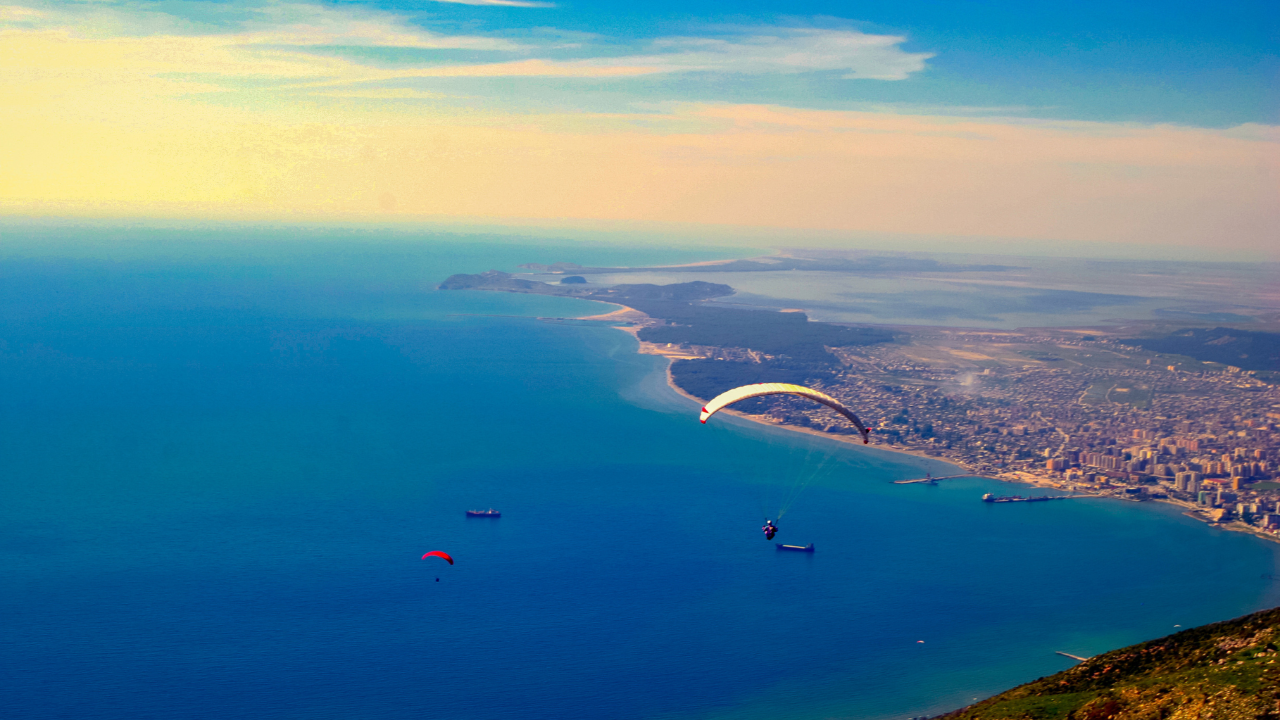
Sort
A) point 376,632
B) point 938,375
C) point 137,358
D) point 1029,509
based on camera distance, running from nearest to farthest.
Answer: point 376,632
point 1029,509
point 938,375
point 137,358

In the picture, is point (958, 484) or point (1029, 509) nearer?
point (1029, 509)

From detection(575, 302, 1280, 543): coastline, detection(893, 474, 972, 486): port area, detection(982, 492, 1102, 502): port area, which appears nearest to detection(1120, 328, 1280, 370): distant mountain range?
detection(575, 302, 1280, 543): coastline

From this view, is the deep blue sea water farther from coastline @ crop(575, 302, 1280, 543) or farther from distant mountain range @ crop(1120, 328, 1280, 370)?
distant mountain range @ crop(1120, 328, 1280, 370)

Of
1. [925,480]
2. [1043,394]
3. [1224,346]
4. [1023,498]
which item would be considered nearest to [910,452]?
[925,480]

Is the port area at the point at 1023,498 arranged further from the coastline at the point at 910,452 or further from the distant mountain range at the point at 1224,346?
the distant mountain range at the point at 1224,346

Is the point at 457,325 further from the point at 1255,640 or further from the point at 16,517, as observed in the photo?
the point at 1255,640

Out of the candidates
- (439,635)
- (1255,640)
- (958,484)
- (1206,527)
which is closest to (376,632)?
(439,635)

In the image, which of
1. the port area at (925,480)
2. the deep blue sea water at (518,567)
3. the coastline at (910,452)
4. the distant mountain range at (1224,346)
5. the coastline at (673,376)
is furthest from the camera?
the distant mountain range at (1224,346)

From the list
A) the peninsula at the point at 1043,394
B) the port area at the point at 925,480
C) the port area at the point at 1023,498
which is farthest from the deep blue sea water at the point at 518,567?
the peninsula at the point at 1043,394
